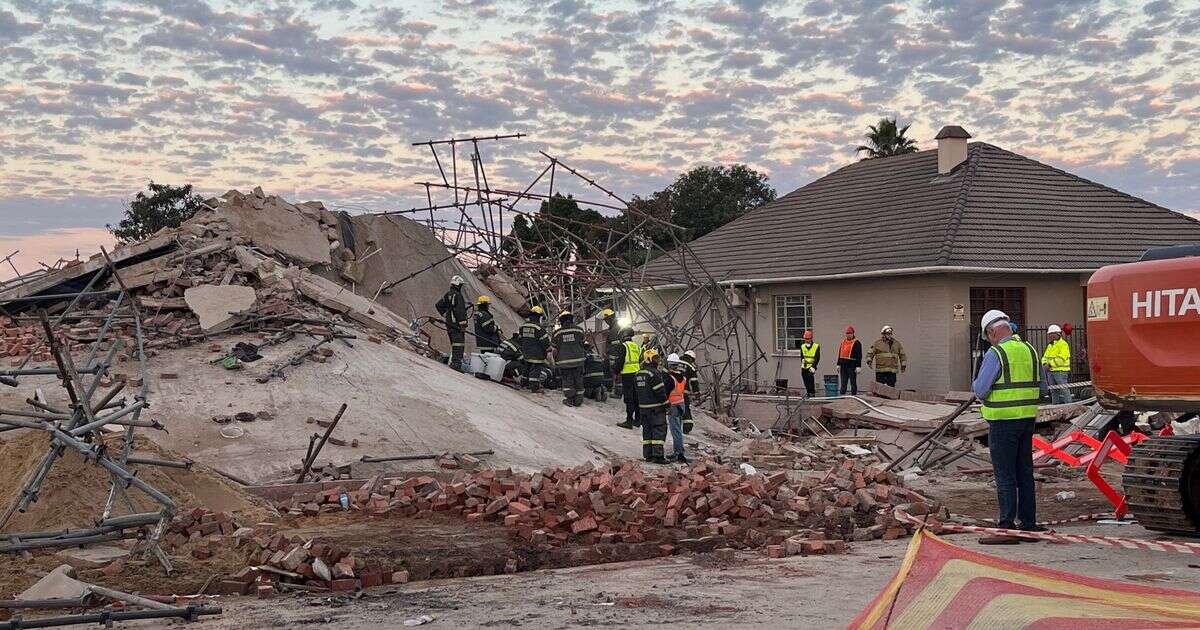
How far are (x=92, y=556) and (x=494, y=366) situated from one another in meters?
11.0

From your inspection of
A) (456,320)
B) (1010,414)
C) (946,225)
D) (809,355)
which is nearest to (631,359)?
(456,320)

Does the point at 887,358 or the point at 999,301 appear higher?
the point at 999,301

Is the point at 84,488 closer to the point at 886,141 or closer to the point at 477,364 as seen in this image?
the point at 477,364

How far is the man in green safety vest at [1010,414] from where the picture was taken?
33.3 ft

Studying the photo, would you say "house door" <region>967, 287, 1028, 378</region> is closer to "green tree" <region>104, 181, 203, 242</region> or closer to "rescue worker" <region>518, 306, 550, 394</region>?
"rescue worker" <region>518, 306, 550, 394</region>

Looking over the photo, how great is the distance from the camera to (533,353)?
67.9 feet

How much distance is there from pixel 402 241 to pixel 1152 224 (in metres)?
17.5

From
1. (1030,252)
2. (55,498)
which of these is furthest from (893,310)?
(55,498)

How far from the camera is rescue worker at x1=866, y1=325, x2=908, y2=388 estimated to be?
23.3 m

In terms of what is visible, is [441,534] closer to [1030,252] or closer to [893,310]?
[893,310]

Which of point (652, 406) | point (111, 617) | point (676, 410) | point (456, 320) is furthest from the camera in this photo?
point (456, 320)

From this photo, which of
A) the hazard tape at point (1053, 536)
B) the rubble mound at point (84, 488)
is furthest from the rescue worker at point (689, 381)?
the rubble mound at point (84, 488)

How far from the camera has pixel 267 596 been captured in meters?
8.61

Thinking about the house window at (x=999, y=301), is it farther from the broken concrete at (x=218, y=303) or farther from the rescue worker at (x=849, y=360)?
the broken concrete at (x=218, y=303)
